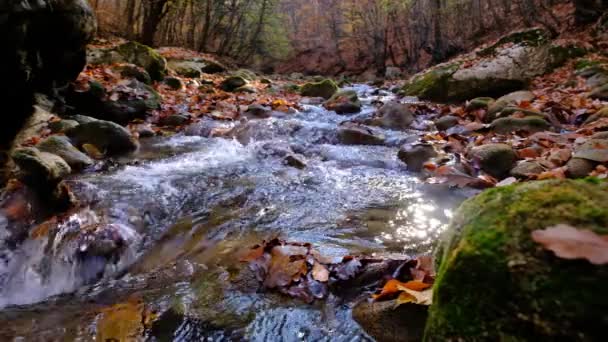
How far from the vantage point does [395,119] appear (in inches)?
264

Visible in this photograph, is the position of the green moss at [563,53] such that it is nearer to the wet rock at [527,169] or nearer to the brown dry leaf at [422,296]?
the wet rock at [527,169]

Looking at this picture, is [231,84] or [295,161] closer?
[295,161]

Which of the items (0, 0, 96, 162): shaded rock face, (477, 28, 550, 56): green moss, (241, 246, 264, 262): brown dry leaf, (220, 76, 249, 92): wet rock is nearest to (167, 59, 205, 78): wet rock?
(220, 76, 249, 92): wet rock

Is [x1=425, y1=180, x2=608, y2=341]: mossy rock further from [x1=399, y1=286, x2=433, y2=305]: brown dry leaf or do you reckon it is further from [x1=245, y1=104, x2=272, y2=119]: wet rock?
[x1=245, y1=104, x2=272, y2=119]: wet rock

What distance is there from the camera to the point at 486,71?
8258mm

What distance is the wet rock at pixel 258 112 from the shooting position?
7355mm

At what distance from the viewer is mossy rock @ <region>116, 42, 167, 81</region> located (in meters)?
8.75

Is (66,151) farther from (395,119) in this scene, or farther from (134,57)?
(134,57)

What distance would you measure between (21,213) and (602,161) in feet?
13.4

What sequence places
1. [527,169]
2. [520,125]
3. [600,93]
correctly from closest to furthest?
[527,169] → [520,125] → [600,93]

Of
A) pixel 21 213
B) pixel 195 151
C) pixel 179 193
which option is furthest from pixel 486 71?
pixel 21 213

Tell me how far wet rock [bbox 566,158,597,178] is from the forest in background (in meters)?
8.48

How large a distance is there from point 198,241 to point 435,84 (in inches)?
294

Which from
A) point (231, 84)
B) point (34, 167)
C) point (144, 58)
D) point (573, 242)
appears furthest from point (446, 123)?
point (144, 58)
